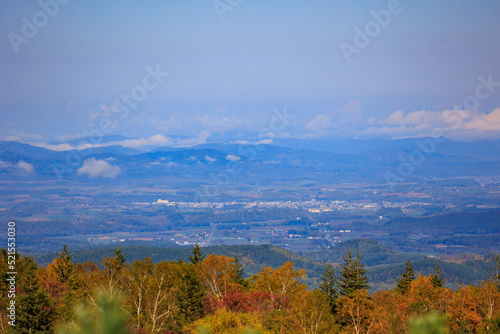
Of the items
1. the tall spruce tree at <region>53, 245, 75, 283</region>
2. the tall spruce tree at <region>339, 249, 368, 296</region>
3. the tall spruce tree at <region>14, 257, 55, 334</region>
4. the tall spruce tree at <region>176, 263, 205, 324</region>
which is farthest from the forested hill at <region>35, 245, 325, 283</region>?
the tall spruce tree at <region>14, 257, 55, 334</region>

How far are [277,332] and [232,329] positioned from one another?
6.49 meters

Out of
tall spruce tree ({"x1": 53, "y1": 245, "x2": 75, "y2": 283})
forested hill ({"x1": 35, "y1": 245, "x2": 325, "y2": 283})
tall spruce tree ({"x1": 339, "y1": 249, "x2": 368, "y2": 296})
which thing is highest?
tall spruce tree ({"x1": 53, "y1": 245, "x2": 75, "y2": 283})

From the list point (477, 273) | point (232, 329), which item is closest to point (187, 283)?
point (232, 329)

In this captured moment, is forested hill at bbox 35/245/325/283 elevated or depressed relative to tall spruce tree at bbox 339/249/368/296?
depressed

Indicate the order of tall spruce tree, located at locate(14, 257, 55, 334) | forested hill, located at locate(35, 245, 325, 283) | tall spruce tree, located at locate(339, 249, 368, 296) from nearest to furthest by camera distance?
tall spruce tree, located at locate(14, 257, 55, 334) → tall spruce tree, located at locate(339, 249, 368, 296) → forested hill, located at locate(35, 245, 325, 283)

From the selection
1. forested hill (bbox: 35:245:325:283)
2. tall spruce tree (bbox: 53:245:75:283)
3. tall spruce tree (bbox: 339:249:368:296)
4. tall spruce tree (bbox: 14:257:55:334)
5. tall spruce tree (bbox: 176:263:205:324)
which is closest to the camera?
tall spruce tree (bbox: 14:257:55:334)

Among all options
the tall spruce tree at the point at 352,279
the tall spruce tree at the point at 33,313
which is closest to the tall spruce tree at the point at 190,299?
the tall spruce tree at the point at 33,313

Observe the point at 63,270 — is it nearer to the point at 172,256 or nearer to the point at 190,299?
the point at 190,299

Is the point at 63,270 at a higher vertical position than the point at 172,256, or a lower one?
higher

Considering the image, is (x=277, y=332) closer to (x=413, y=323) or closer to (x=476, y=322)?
(x=476, y=322)

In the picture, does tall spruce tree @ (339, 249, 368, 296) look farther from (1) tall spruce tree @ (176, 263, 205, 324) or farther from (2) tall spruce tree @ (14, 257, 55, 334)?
(2) tall spruce tree @ (14, 257, 55, 334)

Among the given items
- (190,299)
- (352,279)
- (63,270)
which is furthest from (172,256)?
(190,299)

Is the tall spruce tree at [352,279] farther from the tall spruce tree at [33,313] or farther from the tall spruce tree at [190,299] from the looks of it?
the tall spruce tree at [33,313]

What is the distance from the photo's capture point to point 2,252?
169 feet
